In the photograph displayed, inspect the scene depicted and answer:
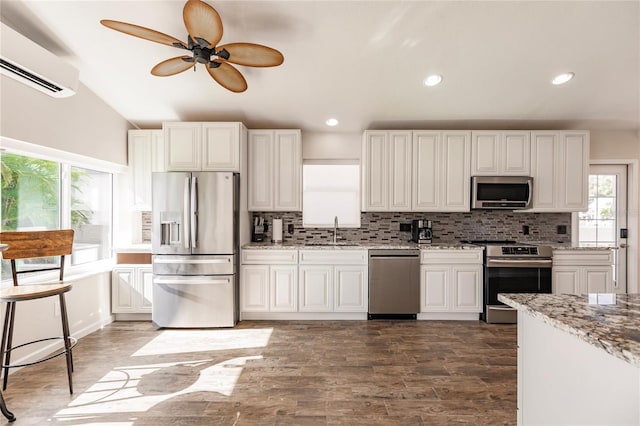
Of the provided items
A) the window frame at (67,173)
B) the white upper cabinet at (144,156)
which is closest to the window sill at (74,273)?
the window frame at (67,173)

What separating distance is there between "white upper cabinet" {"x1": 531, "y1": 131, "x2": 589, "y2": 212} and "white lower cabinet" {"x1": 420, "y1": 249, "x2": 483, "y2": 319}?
118 centimetres

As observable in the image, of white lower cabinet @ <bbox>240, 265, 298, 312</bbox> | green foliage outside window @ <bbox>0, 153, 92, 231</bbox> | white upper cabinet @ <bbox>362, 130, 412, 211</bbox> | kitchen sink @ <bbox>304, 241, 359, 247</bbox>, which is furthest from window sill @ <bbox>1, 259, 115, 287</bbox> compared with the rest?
white upper cabinet @ <bbox>362, 130, 412, 211</bbox>

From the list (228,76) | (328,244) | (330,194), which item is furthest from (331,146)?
(228,76)

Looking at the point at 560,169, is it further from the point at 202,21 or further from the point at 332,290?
the point at 202,21

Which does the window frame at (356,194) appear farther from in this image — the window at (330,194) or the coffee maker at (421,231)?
the coffee maker at (421,231)

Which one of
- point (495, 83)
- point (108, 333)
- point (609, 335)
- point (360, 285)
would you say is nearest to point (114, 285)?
point (108, 333)

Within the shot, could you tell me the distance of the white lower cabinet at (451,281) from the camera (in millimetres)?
4074

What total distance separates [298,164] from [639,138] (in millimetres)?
4559

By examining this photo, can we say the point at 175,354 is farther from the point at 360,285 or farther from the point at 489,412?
the point at 489,412

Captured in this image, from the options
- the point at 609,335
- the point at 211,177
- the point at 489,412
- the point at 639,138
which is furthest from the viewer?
the point at 639,138

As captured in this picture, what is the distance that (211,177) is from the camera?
383 cm

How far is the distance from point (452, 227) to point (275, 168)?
2519 millimetres

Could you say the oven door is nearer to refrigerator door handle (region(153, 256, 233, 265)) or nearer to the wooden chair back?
refrigerator door handle (region(153, 256, 233, 265))

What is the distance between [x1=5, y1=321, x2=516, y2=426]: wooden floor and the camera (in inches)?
86.2
